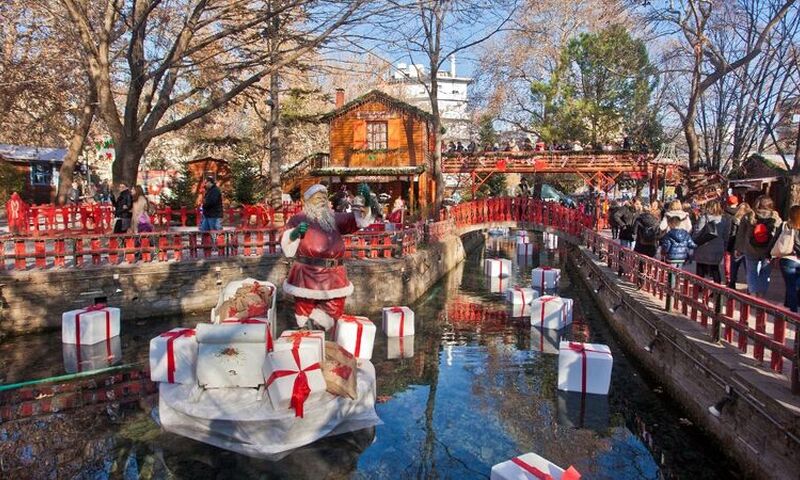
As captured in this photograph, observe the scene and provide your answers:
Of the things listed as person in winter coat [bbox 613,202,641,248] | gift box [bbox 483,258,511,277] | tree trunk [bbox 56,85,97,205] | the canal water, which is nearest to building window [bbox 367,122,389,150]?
gift box [bbox 483,258,511,277]

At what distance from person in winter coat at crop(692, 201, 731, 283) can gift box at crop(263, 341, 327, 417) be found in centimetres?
696

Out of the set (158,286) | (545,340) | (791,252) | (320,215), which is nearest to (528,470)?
(320,215)

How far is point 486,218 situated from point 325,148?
74.5 ft

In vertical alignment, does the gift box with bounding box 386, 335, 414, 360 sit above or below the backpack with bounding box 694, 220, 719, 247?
below

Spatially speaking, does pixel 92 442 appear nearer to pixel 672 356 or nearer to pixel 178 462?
pixel 178 462

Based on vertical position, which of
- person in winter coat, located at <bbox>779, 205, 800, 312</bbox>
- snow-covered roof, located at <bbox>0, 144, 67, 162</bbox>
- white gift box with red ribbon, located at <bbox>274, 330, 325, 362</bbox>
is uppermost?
snow-covered roof, located at <bbox>0, 144, 67, 162</bbox>

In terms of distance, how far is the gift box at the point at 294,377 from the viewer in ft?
17.5

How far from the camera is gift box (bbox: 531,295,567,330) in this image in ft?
37.6

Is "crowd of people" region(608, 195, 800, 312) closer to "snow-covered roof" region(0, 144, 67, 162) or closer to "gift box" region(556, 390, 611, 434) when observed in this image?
"gift box" region(556, 390, 611, 434)

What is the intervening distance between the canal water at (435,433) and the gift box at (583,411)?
3 centimetres

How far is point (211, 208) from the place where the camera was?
13141mm

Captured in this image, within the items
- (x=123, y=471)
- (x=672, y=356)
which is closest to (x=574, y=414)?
(x=672, y=356)

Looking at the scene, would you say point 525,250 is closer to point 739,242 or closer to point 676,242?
point 676,242

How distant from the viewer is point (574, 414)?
23.1 feet
